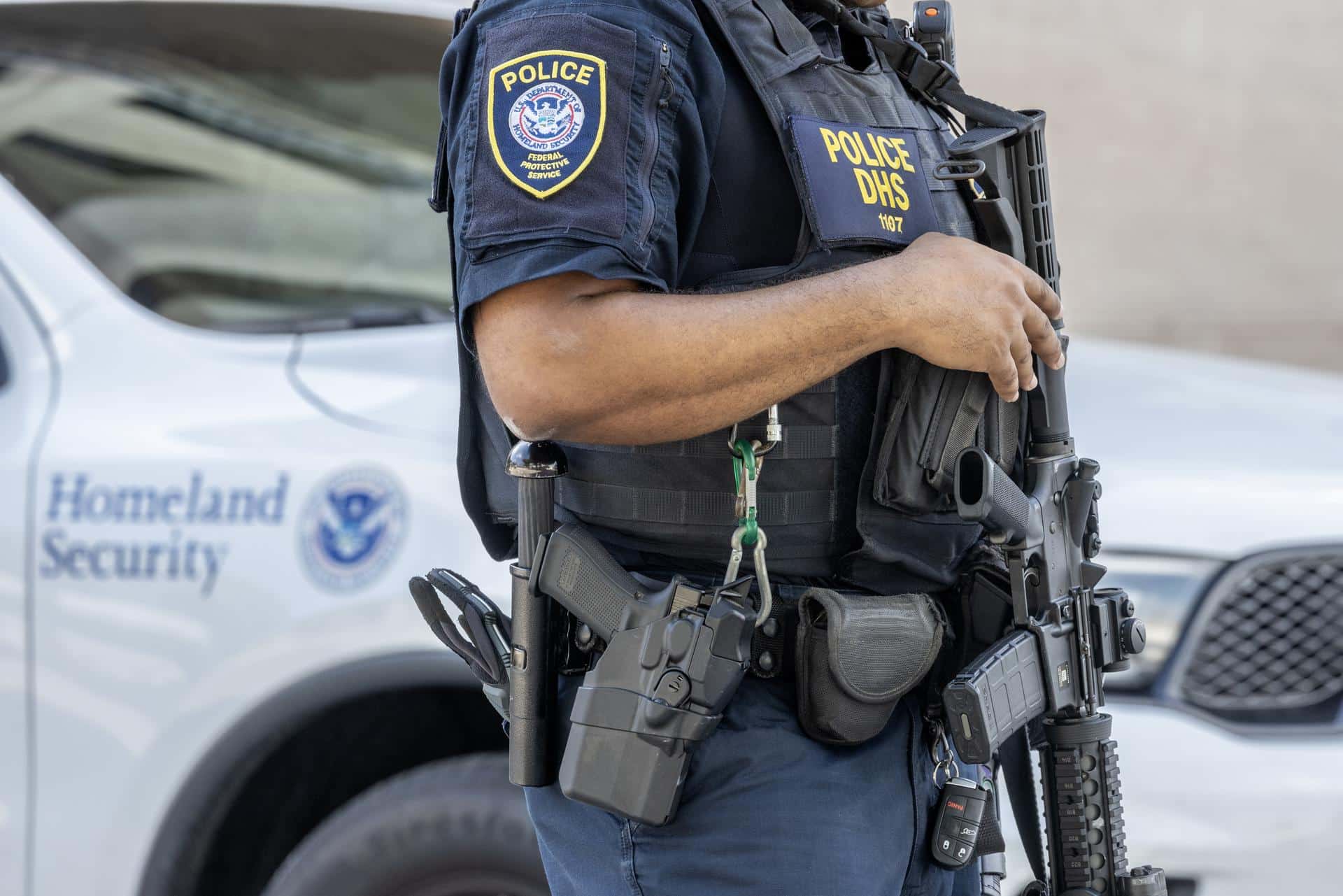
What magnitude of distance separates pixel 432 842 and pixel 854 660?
112cm

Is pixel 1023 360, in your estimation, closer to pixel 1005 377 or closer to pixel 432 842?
pixel 1005 377

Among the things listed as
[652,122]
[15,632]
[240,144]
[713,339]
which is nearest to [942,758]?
[713,339]

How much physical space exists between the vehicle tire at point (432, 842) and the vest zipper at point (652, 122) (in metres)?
1.20

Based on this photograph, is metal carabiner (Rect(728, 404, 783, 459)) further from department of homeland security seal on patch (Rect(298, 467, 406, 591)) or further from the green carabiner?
department of homeland security seal on patch (Rect(298, 467, 406, 591))

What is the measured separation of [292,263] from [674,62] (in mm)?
1763

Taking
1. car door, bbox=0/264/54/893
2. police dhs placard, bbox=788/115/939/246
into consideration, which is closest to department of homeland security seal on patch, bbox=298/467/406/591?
car door, bbox=0/264/54/893

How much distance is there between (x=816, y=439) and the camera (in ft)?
4.75

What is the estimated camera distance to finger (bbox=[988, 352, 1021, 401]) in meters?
1.38

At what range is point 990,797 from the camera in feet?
4.84

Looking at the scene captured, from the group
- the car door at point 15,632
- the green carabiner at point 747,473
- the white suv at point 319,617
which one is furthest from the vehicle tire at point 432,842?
the green carabiner at point 747,473

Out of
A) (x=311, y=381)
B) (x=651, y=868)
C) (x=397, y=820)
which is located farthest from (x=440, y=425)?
(x=651, y=868)

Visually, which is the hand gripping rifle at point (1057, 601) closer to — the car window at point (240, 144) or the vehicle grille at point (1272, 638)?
the vehicle grille at point (1272, 638)

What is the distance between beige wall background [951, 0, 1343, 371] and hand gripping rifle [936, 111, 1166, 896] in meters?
5.26

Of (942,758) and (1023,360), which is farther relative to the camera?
(942,758)
